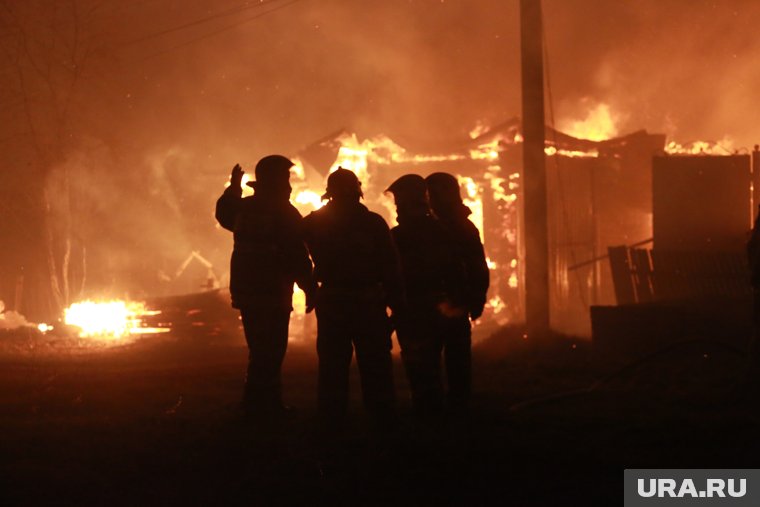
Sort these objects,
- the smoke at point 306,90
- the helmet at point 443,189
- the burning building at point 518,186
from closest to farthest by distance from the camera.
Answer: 1. the helmet at point 443,189
2. the burning building at point 518,186
3. the smoke at point 306,90

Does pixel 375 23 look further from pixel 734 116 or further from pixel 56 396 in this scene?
pixel 56 396

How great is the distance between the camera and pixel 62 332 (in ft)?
66.6

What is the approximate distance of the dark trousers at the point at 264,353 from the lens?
7137 mm

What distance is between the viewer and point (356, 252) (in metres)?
6.52

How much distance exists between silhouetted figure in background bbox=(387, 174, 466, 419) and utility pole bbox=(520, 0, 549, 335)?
6.13 metres

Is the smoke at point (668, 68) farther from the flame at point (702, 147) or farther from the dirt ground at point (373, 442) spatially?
the dirt ground at point (373, 442)

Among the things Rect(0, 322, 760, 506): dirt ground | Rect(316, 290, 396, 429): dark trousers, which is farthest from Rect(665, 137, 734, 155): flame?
Rect(316, 290, 396, 429): dark trousers

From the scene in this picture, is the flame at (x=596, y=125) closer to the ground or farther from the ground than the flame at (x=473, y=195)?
farther from the ground

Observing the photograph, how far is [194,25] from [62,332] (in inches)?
517

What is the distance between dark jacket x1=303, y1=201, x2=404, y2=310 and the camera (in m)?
6.53

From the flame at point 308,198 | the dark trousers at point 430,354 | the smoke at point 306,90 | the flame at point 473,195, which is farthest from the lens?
the smoke at point 306,90

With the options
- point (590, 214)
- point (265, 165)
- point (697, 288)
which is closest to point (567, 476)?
point (265, 165)

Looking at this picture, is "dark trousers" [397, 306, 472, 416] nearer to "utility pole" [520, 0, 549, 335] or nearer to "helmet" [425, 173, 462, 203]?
"helmet" [425, 173, 462, 203]

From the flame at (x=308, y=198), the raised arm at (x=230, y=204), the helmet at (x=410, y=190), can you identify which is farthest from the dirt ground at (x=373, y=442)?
the flame at (x=308, y=198)
